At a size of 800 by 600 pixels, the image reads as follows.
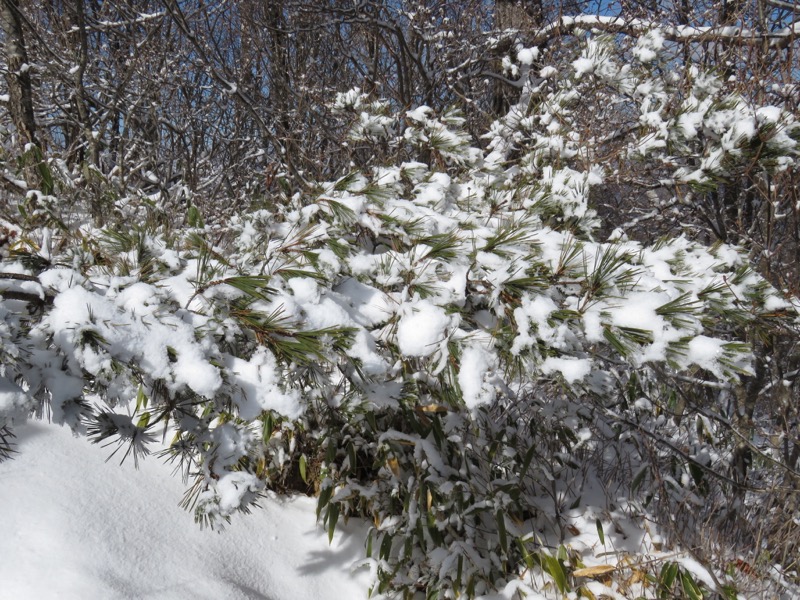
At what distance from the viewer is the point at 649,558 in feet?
8.66

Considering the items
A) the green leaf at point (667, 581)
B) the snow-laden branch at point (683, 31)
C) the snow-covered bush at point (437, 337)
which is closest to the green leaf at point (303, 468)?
the snow-covered bush at point (437, 337)

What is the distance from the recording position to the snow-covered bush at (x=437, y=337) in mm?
1373

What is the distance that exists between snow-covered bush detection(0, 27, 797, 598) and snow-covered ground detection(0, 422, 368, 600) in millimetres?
234

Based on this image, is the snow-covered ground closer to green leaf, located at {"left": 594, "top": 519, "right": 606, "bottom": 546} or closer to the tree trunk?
green leaf, located at {"left": 594, "top": 519, "right": 606, "bottom": 546}

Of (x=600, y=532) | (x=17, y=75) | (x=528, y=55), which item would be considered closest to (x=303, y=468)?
(x=600, y=532)

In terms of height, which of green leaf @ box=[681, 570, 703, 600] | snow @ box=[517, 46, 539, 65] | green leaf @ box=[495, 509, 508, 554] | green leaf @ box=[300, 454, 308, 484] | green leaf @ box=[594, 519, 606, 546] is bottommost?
green leaf @ box=[594, 519, 606, 546]

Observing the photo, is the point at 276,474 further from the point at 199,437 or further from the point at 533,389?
the point at 199,437

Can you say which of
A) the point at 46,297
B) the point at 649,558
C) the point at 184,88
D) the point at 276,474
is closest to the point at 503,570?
the point at 649,558

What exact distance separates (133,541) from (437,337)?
1.77m

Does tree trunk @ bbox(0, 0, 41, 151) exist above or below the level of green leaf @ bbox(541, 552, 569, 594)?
above

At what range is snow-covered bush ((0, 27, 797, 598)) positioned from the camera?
1373mm

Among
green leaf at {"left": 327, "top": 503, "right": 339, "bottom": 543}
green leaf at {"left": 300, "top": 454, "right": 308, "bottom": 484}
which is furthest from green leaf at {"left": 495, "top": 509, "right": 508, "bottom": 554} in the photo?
green leaf at {"left": 300, "top": 454, "right": 308, "bottom": 484}

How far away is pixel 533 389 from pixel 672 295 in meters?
1.72

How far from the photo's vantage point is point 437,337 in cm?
150
